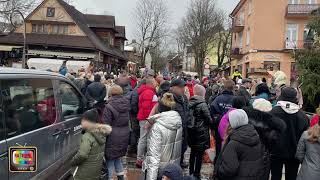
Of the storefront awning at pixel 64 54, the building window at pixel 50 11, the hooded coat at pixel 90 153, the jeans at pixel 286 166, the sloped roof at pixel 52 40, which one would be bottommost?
the jeans at pixel 286 166

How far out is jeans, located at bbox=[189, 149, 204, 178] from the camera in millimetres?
8250

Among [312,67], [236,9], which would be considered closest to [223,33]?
[236,9]

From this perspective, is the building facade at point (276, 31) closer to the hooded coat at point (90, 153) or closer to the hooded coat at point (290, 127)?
the hooded coat at point (290, 127)

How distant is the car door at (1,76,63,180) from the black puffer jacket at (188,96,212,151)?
2651mm

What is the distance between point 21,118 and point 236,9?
53181 mm

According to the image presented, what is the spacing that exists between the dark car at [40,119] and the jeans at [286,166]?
9.90 feet

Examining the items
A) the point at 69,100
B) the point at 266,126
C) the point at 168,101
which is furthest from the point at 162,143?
the point at 69,100

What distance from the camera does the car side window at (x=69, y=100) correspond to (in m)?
6.61

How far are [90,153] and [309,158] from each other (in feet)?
9.09

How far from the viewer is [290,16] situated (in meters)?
41.8

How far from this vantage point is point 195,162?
848cm

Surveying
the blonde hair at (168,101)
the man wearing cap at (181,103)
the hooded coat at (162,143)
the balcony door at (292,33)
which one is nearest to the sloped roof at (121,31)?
the balcony door at (292,33)

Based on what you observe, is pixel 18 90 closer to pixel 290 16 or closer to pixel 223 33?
pixel 290 16

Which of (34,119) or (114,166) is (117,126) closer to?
(114,166)
